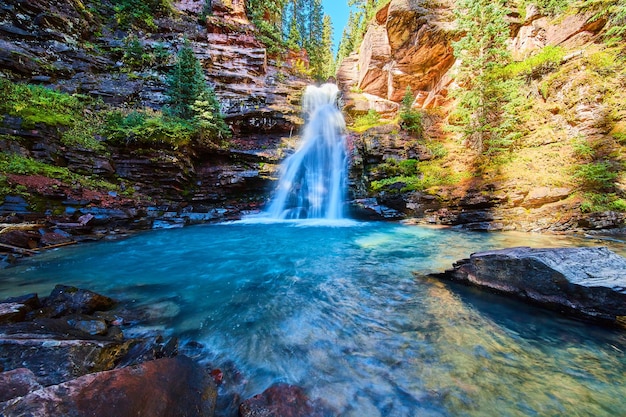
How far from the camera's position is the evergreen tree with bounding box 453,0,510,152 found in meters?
12.3

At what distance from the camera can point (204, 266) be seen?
21.9 feet

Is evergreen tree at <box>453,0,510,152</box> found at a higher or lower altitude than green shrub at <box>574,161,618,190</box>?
higher

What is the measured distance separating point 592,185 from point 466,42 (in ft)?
33.1

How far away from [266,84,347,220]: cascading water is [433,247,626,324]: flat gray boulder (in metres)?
11.8

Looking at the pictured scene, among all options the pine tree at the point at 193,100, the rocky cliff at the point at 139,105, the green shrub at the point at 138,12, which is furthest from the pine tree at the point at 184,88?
the green shrub at the point at 138,12

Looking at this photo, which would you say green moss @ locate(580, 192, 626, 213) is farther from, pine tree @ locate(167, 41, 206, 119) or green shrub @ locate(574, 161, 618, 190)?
pine tree @ locate(167, 41, 206, 119)

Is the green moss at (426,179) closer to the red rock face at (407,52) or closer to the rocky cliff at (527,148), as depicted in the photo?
the rocky cliff at (527,148)

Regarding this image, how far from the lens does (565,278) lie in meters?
3.53

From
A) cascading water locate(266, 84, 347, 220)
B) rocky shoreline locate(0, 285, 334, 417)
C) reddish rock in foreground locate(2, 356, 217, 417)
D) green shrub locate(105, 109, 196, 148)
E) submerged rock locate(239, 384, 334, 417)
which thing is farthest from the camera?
cascading water locate(266, 84, 347, 220)

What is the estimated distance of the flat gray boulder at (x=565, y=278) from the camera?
10.7ft

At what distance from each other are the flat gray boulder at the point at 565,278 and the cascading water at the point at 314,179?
11761 mm

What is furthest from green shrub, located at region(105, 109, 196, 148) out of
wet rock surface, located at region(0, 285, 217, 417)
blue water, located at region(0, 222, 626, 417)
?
wet rock surface, located at region(0, 285, 217, 417)

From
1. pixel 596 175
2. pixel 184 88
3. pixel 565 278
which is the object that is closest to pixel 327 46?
pixel 184 88

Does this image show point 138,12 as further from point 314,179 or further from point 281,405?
point 281,405
